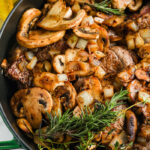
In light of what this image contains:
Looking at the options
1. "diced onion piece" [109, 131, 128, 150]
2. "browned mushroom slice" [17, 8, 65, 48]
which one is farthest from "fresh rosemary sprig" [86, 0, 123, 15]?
"diced onion piece" [109, 131, 128, 150]

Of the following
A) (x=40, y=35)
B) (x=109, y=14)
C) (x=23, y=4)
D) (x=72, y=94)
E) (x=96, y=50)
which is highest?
(x=23, y=4)

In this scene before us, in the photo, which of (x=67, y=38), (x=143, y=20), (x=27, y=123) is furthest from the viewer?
(x=143, y=20)

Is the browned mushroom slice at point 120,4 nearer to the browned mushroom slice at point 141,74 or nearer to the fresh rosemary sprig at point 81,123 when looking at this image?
the browned mushroom slice at point 141,74

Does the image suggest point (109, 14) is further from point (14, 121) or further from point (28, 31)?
point (14, 121)

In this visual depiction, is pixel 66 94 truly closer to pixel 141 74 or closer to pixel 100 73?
pixel 100 73

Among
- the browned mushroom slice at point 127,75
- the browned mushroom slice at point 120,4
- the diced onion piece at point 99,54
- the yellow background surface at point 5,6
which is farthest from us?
the yellow background surface at point 5,6

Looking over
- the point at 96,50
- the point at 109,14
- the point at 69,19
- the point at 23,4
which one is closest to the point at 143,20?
the point at 109,14

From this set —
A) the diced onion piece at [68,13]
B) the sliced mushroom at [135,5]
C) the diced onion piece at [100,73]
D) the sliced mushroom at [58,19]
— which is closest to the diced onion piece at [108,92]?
the diced onion piece at [100,73]

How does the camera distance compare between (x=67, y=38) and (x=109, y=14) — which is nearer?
(x=67, y=38)
